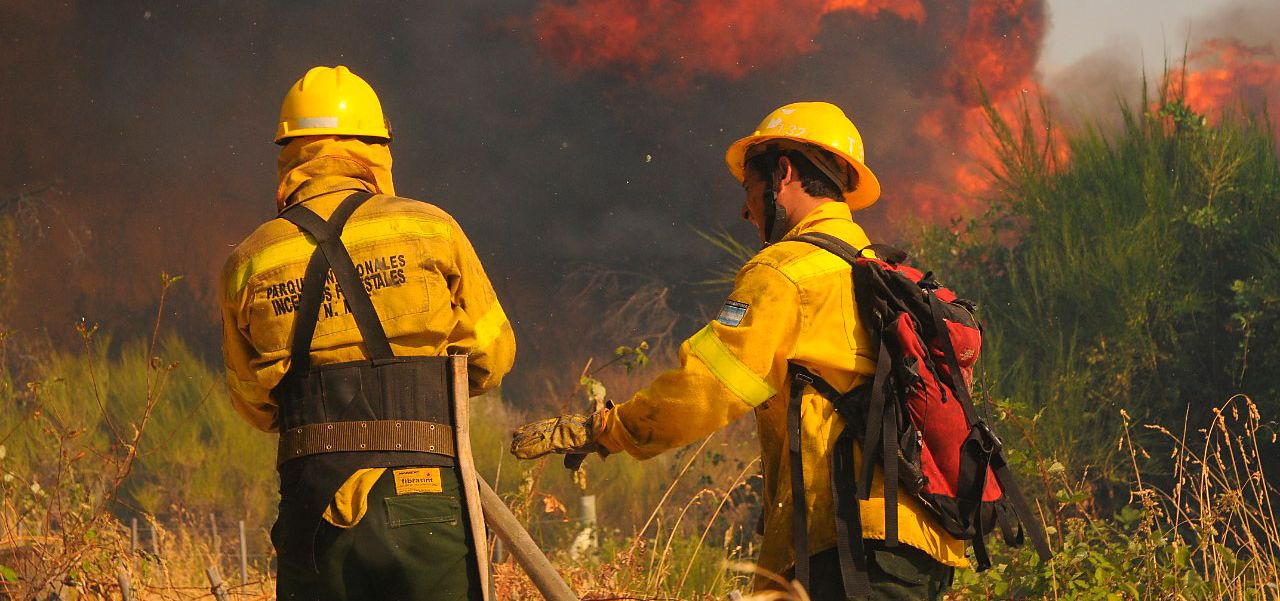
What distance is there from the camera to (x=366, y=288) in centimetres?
281

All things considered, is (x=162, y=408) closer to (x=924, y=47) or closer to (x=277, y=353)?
(x=924, y=47)

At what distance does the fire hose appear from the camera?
8.38 ft

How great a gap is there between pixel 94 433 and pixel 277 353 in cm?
743

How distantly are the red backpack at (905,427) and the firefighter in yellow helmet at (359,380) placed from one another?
77 centimetres

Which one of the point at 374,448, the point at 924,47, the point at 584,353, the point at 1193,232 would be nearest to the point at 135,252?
the point at 584,353

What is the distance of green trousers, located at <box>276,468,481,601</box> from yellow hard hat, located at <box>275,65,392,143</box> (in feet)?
2.75

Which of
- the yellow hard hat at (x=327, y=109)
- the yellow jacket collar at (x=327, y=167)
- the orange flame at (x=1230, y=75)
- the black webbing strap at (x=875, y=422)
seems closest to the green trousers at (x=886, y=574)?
the black webbing strap at (x=875, y=422)

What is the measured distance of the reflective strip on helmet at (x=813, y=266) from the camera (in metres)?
2.73

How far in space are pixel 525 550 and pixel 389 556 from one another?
29 centimetres

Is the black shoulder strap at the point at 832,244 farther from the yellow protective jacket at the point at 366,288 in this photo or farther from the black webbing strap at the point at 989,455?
the yellow protective jacket at the point at 366,288

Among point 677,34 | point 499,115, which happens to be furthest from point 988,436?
point 677,34

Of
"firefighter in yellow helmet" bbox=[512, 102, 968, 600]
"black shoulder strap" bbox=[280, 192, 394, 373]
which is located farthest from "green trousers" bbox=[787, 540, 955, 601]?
"black shoulder strap" bbox=[280, 192, 394, 373]

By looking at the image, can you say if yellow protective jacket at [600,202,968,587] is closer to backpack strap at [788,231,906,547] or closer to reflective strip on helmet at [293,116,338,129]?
backpack strap at [788,231,906,547]

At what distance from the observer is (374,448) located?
2779 mm
